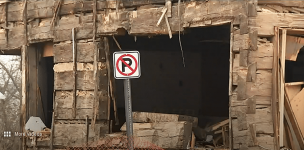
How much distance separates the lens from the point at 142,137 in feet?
29.6

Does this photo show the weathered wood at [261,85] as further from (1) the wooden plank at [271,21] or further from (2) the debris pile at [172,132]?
(2) the debris pile at [172,132]

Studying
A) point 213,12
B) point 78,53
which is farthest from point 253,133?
point 78,53

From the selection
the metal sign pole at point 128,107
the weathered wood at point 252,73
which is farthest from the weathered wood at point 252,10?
the metal sign pole at point 128,107

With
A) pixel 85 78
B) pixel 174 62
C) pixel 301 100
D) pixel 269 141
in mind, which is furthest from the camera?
pixel 174 62

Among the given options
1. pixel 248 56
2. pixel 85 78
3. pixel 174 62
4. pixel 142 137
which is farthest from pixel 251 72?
pixel 174 62

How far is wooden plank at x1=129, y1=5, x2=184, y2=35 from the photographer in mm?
8758

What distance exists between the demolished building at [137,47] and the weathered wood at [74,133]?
0.02 meters

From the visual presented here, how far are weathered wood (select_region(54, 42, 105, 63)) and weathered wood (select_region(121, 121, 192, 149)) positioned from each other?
1997 mm

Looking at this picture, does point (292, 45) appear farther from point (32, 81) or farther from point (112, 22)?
point (32, 81)

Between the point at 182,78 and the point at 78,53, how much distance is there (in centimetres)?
594

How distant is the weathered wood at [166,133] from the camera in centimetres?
872

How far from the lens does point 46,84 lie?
1199cm

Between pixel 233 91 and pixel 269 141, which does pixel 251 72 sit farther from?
pixel 269 141

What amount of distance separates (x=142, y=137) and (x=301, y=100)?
3.41 metres
